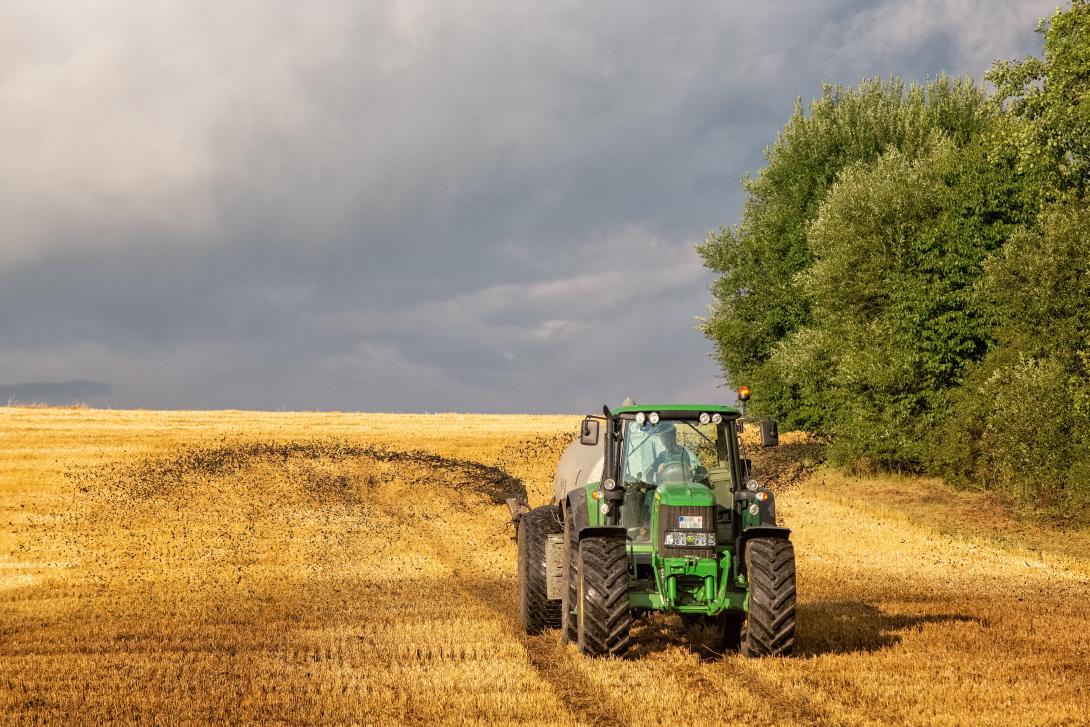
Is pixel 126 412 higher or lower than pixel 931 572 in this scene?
higher

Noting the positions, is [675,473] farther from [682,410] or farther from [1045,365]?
[1045,365]

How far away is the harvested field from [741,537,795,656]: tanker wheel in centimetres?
35

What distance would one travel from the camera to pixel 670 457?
41.9ft

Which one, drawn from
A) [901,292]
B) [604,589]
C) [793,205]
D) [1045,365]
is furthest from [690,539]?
[793,205]

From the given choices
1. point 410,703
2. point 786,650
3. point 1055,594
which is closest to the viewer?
point 410,703

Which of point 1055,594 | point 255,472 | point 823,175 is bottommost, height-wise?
point 1055,594

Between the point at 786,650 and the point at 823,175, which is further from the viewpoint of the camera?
the point at 823,175

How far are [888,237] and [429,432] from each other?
22718 mm

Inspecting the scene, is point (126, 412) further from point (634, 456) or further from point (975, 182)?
point (634, 456)

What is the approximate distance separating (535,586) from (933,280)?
73.0 feet

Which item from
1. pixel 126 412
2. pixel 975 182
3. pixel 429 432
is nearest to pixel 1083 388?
pixel 975 182

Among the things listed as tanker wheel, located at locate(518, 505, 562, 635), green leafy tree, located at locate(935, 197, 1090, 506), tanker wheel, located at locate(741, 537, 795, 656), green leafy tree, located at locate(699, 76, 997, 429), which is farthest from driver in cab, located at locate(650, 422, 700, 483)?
green leafy tree, located at locate(699, 76, 997, 429)

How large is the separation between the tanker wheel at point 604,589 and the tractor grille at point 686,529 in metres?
0.49

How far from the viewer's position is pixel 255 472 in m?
34.3
